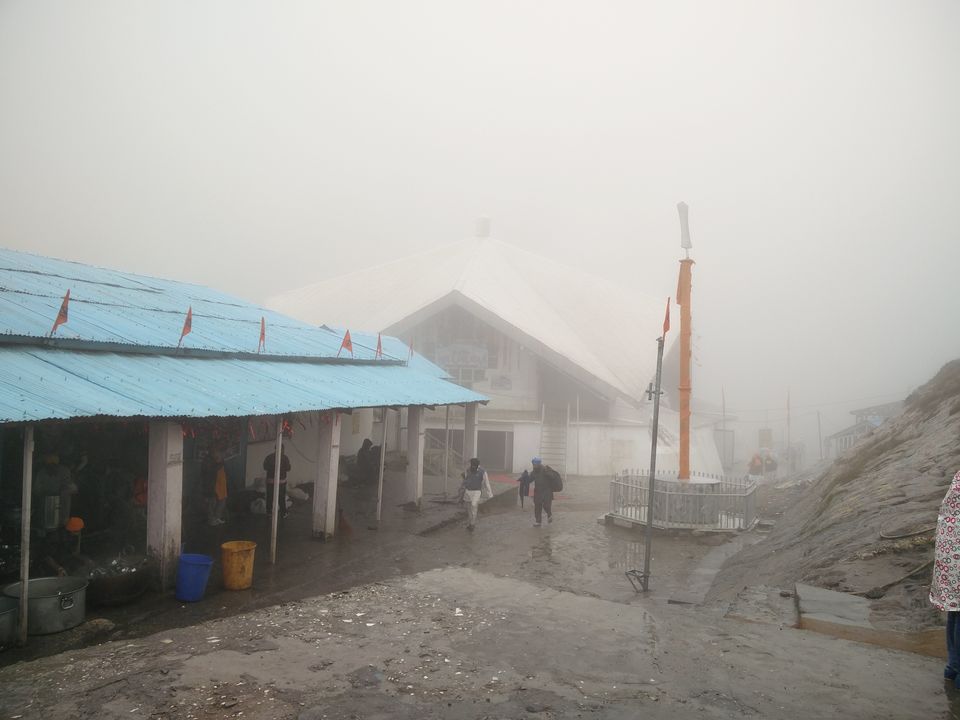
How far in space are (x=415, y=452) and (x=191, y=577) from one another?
26.2 feet

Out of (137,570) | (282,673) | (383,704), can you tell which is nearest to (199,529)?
(137,570)

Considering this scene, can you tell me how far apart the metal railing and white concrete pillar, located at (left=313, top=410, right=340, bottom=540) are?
768cm

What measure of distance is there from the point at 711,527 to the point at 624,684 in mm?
10578

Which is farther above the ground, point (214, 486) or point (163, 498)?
point (163, 498)

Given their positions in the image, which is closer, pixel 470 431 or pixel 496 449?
pixel 470 431

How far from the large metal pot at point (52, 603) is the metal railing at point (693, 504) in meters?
11.8

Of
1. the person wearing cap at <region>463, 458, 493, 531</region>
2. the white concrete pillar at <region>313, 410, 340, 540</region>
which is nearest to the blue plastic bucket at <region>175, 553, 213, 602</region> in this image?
the white concrete pillar at <region>313, 410, 340, 540</region>

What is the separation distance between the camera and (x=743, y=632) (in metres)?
7.15

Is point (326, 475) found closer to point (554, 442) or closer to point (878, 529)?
point (878, 529)

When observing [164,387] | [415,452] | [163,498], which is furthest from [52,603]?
[415,452]

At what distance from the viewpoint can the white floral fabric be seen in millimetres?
5062

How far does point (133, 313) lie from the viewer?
12023mm

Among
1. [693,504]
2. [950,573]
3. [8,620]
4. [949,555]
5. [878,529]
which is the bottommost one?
[693,504]

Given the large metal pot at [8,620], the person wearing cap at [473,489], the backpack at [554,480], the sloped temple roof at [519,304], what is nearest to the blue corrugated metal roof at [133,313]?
the large metal pot at [8,620]
